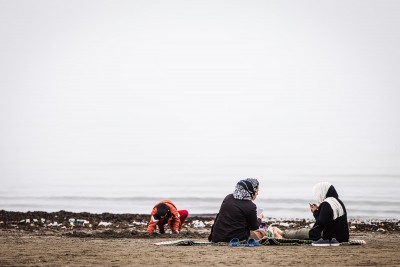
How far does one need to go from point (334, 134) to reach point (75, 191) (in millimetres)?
96547

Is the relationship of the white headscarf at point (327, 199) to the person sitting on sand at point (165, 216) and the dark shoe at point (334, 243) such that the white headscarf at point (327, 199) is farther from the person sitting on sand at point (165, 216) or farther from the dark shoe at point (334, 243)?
the person sitting on sand at point (165, 216)

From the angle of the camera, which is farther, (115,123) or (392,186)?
(115,123)

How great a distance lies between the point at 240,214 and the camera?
16594mm

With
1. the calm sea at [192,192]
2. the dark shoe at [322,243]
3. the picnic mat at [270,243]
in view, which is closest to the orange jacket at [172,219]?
the picnic mat at [270,243]

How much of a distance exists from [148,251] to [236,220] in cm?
233

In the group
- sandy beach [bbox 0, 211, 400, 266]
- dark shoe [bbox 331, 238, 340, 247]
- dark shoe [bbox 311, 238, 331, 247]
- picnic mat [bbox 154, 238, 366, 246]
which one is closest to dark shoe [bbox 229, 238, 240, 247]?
picnic mat [bbox 154, 238, 366, 246]

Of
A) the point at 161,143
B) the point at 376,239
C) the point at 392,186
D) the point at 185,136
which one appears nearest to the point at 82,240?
the point at 376,239

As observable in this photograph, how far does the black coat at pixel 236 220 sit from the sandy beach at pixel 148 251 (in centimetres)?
80

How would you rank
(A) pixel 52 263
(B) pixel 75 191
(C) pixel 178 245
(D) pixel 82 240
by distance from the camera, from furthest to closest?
(B) pixel 75 191 → (D) pixel 82 240 → (C) pixel 178 245 → (A) pixel 52 263

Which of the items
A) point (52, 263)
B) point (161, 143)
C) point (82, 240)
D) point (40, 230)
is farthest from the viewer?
point (161, 143)

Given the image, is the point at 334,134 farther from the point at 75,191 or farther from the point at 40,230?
the point at 40,230

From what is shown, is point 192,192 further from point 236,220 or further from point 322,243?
point 322,243

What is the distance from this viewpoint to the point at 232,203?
16703 millimetres

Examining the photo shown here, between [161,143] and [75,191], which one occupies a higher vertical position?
[161,143]
